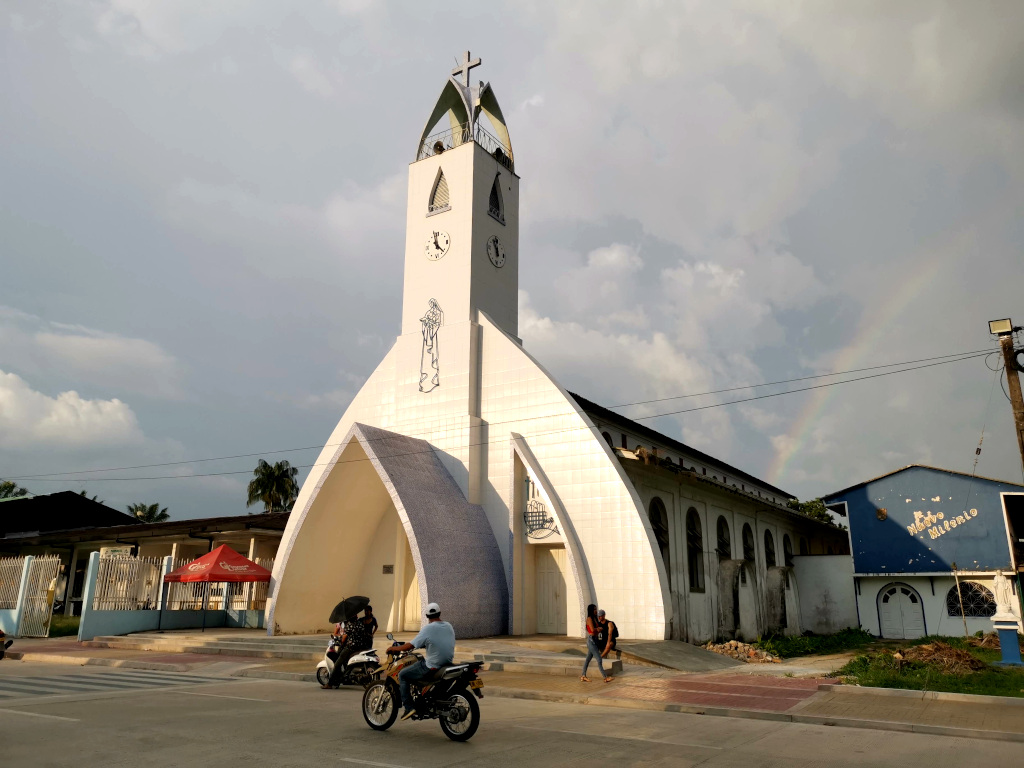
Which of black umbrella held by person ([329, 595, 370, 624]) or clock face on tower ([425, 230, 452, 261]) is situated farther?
clock face on tower ([425, 230, 452, 261])

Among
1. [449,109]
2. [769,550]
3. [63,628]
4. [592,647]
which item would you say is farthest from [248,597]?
[769,550]

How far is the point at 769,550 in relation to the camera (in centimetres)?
3406

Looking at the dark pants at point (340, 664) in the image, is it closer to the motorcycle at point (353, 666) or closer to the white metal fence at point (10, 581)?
the motorcycle at point (353, 666)

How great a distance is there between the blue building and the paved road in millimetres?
22791

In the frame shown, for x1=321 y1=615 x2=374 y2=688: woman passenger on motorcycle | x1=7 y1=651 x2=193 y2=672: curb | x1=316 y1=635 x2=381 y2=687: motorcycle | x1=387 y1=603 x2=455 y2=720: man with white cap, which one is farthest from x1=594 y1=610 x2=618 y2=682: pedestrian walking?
x1=7 y1=651 x2=193 y2=672: curb

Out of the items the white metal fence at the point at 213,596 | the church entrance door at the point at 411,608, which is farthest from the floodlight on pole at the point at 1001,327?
the white metal fence at the point at 213,596

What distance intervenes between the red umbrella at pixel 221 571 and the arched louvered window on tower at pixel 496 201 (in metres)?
14.3

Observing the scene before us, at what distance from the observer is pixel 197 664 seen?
16781mm

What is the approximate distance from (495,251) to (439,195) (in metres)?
3.06

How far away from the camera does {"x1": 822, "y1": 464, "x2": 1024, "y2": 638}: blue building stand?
2820 centimetres

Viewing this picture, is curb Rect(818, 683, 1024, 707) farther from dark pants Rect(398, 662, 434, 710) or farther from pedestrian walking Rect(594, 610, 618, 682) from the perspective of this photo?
dark pants Rect(398, 662, 434, 710)

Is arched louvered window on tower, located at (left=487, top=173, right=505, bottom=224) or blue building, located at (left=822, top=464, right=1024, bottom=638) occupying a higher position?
arched louvered window on tower, located at (left=487, top=173, right=505, bottom=224)

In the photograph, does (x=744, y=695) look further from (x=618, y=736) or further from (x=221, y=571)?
(x=221, y=571)

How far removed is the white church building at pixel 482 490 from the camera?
21.0m
